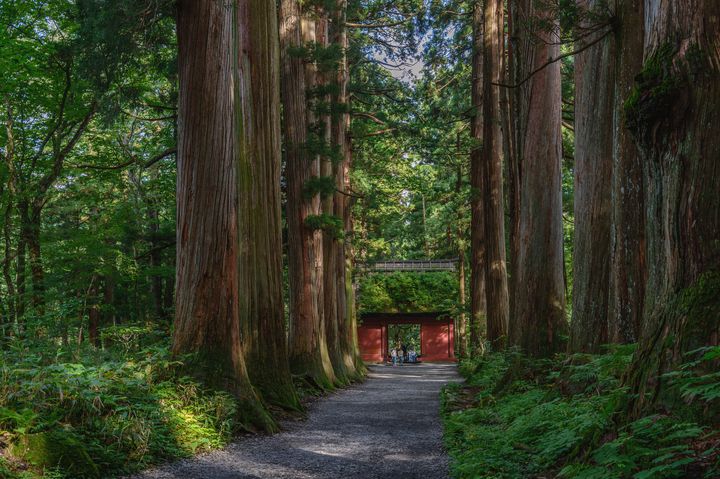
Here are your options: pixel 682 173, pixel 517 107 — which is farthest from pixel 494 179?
pixel 682 173

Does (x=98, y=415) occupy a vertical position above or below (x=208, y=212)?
below

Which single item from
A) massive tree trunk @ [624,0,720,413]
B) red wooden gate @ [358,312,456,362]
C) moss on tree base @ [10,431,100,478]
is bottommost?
red wooden gate @ [358,312,456,362]

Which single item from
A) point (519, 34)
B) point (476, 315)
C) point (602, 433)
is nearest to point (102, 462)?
point (602, 433)

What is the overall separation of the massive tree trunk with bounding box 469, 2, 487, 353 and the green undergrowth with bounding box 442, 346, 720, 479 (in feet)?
40.4

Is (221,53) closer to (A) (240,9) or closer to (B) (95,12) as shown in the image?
(B) (95,12)

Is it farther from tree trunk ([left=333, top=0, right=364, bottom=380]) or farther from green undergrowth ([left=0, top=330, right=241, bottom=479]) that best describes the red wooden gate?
green undergrowth ([left=0, top=330, right=241, bottom=479])

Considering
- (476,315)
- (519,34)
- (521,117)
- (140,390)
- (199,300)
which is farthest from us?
(476,315)

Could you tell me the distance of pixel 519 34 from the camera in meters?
12.0

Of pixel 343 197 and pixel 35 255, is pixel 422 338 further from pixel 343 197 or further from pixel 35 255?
pixel 35 255

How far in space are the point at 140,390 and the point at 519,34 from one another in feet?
29.7

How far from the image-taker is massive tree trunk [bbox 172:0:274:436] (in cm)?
834

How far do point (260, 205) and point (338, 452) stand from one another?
16.9ft

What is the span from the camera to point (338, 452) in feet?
24.1

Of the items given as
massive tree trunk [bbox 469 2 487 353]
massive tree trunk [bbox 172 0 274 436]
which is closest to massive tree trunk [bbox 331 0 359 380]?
massive tree trunk [bbox 469 2 487 353]
